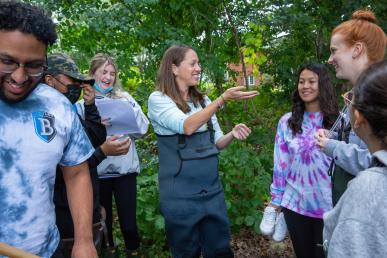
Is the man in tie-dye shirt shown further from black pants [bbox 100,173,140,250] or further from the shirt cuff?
black pants [bbox 100,173,140,250]

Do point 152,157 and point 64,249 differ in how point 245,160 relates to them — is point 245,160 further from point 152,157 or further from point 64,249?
point 64,249

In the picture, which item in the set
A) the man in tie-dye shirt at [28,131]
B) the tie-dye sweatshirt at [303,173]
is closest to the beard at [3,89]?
the man in tie-dye shirt at [28,131]

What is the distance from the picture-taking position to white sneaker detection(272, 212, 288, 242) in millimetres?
2859

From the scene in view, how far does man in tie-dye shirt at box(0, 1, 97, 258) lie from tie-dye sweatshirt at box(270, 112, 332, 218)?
175cm

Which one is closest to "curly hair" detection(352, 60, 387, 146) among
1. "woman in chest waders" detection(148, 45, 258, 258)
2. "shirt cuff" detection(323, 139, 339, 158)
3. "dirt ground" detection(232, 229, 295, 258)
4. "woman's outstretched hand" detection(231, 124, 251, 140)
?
"shirt cuff" detection(323, 139, 339, 158)

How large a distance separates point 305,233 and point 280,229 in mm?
187

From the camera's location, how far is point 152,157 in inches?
201

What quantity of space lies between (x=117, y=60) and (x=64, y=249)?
3431 millimetres

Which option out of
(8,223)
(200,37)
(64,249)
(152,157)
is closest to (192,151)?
(64,249)

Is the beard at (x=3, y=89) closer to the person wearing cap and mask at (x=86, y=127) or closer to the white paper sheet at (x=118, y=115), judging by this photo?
the person wearing cap and mask at (x=86, y=127)

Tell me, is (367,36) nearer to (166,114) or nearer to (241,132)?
(241,132)

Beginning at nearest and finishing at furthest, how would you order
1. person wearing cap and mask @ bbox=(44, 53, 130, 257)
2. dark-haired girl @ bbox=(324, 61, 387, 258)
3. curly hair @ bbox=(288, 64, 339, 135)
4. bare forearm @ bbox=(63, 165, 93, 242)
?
dark-haired girl @ bbox=(324, 61, 387, 258)
bare forearm @ bbox=(63, 165, 93, 242)
person wearing cap and mask @ bbox=(44, 53, 130, 257)
curly hair @ bbox=(288, 64, 339, 135)

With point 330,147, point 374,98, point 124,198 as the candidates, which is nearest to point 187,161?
point 330,147

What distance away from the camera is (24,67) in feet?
5.08
